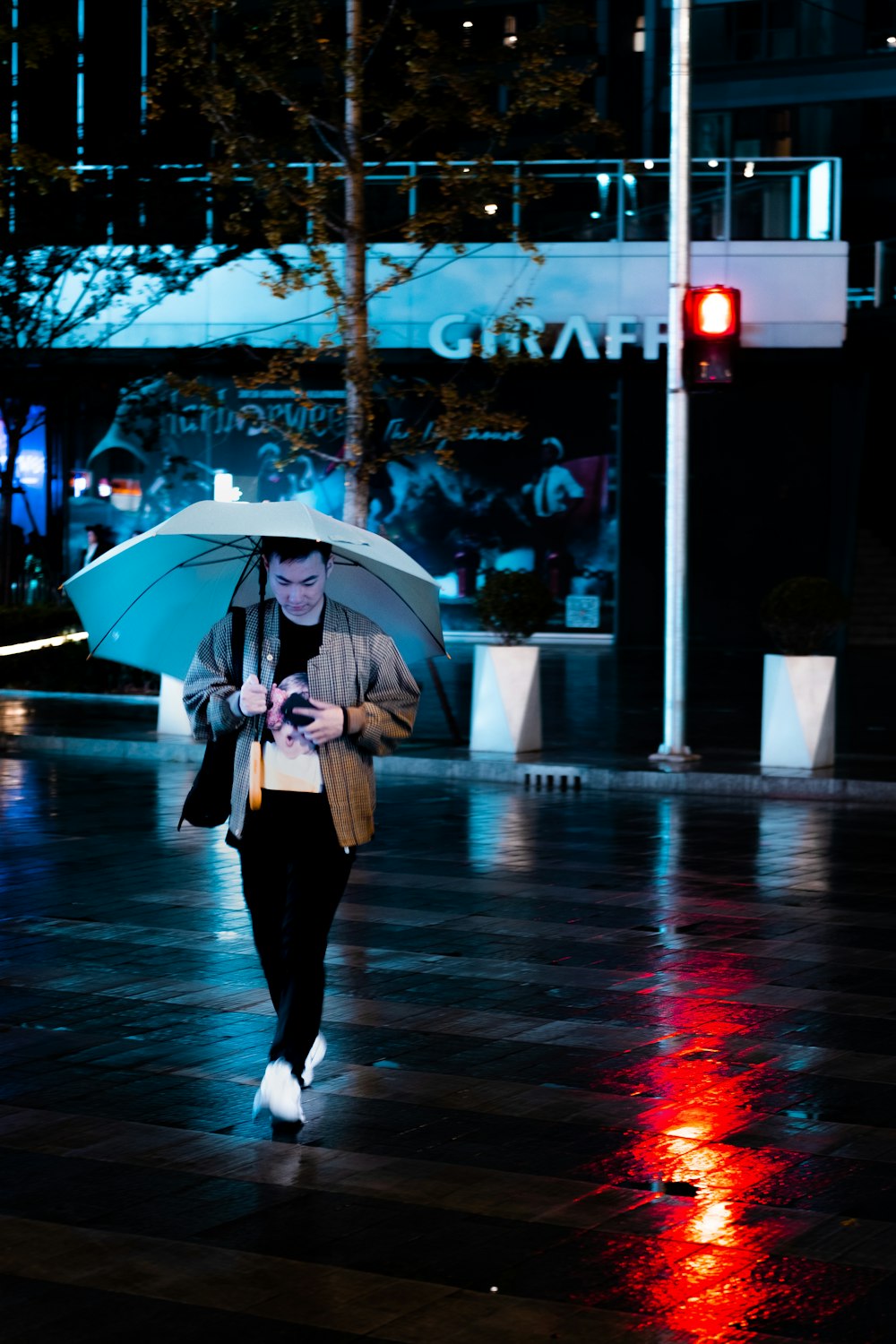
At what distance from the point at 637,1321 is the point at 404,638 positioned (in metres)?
2.89

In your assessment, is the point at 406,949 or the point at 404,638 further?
the point at 406,949

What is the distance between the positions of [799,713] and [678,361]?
9.78 feet

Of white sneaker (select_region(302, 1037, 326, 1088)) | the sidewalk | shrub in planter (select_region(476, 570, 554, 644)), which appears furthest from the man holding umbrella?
shrub in planter (select_region(476, 570, 554, 644))

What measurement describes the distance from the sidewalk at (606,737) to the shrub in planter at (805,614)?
0.99 meters

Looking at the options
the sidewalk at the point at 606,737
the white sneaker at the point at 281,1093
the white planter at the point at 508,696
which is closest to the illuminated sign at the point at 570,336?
the sidewalk at the point at 606,737

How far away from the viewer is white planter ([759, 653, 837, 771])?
1570 cm

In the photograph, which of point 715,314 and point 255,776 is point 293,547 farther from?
point 715,314

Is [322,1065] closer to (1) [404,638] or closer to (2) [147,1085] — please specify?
(2) [147,1085]

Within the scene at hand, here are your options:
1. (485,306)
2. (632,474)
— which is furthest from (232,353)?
(632,474)

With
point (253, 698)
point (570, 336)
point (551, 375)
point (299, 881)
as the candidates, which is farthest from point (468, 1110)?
point (551, 375)

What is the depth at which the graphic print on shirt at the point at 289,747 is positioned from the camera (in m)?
5.94

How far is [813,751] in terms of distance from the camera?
1566 cm

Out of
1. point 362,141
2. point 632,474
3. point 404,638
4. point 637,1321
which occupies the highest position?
point 362,141

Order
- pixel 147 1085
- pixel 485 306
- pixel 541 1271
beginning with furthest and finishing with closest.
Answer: pixel 485 306, pixel 147 1085, pixel 541 1271
